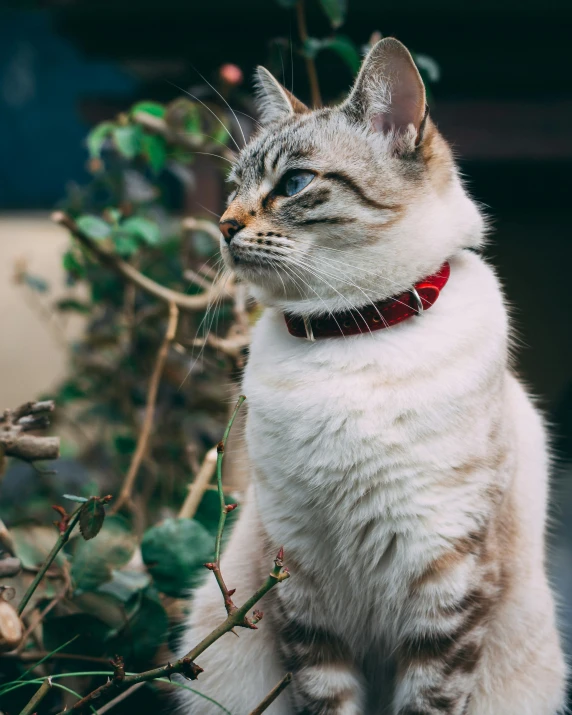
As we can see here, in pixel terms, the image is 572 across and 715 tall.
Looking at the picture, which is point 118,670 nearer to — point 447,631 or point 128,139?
point 447,631

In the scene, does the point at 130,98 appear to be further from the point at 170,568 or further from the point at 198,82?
the point at 170,568

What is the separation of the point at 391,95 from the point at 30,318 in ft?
8.80

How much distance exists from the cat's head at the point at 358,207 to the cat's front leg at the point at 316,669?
57 cm

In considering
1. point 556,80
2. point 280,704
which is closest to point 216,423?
point 280,704

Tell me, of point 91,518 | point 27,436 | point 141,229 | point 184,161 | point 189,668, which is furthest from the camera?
point 184,161

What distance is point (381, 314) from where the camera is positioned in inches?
50.0

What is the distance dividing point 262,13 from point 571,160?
1.23 metres

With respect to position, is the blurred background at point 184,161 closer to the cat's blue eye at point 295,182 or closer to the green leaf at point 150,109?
the green leaf at point 150,109

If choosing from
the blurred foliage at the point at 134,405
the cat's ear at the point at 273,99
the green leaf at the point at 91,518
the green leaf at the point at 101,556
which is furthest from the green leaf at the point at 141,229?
the green leaf at the point at 91,518

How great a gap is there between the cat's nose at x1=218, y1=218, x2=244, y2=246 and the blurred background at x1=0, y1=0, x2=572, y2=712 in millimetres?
773

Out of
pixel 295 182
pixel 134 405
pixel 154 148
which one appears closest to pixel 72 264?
pixel 154 148

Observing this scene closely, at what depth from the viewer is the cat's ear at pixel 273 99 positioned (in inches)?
60.4

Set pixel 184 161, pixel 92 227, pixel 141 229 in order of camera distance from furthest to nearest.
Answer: pixel 184 161
pixel 141 229
pixel 92 227

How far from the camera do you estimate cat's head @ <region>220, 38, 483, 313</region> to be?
4.14 ft
